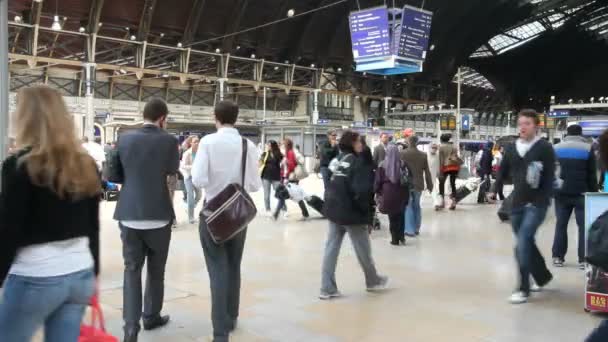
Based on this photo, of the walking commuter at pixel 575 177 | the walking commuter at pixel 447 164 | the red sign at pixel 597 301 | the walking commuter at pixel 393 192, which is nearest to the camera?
the red sign at pixel 597 301

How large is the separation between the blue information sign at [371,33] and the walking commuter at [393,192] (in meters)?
7.05

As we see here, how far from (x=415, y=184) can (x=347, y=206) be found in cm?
433

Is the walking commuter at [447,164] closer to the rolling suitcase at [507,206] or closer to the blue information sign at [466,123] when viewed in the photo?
the rolling suitcase at [507,206]

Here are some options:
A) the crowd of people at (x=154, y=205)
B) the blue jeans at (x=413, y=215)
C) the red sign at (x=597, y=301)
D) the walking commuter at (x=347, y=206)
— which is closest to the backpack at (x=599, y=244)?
the crowd of people at (x=154, y=205)

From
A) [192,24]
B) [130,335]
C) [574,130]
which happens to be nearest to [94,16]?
[192,24]

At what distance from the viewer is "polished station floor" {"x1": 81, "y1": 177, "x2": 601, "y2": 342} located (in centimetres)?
446

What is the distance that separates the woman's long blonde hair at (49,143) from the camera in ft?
7.14

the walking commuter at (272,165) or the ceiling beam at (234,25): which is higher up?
the ceiling beam at (234,25)

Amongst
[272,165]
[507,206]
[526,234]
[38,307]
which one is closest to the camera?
[38,307]

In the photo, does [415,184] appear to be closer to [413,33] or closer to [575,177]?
[575,177]

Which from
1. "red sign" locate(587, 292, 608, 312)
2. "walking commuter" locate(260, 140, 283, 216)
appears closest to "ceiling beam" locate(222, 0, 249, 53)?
"walking commuter" locate(260, 140, 283, 216)

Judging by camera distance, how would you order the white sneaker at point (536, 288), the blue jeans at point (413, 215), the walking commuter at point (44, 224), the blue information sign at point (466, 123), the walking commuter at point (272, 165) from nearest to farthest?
the walking commuter at point (44, 224), the white sneaker at point (536, 288), the blue jeans at point (413, 215), the walking commuter at point (272, 165), the blue information sign at point (466, 123)

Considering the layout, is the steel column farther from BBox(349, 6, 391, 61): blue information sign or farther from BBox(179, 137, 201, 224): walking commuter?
BBox(349, 6, 391, 61): blue information sign

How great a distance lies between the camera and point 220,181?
4.03 metres
